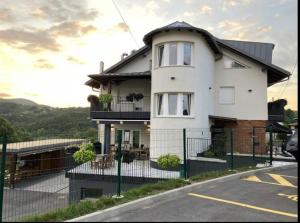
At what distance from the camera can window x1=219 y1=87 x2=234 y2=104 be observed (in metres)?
23.0

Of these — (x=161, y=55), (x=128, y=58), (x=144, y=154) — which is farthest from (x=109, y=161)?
(x=128, y=58)

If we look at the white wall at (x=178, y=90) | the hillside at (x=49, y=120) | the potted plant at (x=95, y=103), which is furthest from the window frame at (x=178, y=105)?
the hillside at (x=49, y=120)

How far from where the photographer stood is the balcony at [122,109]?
21.6m

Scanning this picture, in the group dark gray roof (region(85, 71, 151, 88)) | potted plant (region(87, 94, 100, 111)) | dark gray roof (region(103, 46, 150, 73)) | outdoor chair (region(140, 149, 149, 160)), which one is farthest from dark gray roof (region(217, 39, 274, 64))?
outdoor chair (region(140, 149, 149, 160))

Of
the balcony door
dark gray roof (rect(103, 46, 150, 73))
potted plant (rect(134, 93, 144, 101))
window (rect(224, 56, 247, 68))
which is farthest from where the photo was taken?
the balcony door

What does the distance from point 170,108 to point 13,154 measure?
919 centimetres

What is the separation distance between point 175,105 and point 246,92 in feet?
22.0

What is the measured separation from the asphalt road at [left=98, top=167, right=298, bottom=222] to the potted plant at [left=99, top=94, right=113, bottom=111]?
12.6 metres

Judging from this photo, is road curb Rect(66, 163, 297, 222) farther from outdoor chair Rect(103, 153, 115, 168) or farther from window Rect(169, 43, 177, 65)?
window Rect(169, 43, 177, 65)

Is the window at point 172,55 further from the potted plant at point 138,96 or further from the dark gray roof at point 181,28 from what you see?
the potted plant at point 138,96

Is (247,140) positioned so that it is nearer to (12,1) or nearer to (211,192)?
(211,192)

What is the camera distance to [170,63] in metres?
18.9

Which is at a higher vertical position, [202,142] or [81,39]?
[81,39]

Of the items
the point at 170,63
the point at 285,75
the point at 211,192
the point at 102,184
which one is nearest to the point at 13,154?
the point at 102,184
